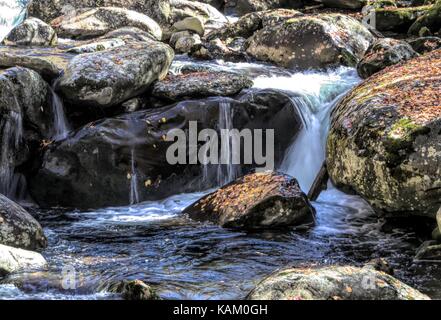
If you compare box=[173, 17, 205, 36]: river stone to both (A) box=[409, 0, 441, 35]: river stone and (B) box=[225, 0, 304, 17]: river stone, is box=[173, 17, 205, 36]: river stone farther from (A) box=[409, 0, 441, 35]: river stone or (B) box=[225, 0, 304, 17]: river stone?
(A) box=[409, 0, 441, 35]: river stone

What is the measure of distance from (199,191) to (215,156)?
2.18ft

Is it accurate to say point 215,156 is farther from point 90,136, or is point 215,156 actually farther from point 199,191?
point 90,136

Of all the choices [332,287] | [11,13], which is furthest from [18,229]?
[11,13]

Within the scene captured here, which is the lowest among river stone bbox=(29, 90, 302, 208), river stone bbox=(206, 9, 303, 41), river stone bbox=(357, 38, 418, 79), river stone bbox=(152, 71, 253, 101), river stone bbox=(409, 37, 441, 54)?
river stone bbox=(29, 90, 302, 208)

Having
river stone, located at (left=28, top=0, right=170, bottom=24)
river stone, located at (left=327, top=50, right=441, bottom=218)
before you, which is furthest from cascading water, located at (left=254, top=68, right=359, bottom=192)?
river stone, located at (left=28, top=0, right=170, bottom=24)

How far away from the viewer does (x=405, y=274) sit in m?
6.90

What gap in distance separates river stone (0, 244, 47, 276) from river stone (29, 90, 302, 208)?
307 centimetres

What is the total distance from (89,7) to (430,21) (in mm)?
9883

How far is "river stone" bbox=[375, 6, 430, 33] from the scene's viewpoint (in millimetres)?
18141

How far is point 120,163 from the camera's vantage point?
10328 mm

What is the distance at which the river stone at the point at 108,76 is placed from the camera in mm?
10508

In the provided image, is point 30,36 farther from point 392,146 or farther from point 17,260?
point 392,146

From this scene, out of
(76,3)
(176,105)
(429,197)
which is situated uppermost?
(76,3)
